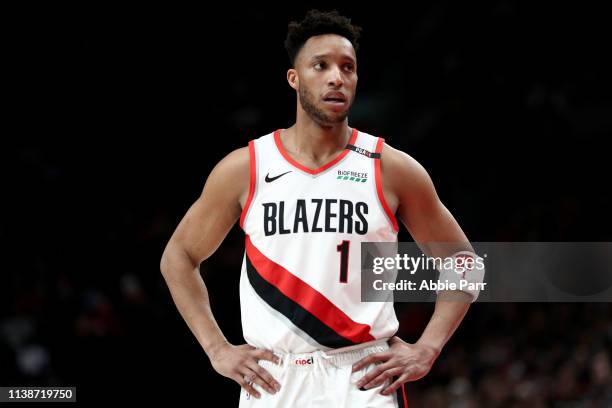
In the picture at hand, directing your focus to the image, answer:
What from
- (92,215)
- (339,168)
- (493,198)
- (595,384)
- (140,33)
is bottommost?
(595,384)

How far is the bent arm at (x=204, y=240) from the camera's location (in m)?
4.65

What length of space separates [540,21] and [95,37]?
6.04m

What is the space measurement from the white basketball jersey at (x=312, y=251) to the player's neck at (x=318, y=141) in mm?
74

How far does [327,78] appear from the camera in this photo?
178 inches

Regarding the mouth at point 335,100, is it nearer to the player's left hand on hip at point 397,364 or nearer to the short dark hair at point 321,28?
the short dark hair at point 321,28

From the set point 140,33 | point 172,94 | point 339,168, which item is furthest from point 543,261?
point 339,168

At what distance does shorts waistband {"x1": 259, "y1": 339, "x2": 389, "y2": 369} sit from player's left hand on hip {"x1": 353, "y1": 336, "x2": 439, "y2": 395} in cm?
5

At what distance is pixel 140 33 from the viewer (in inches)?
427

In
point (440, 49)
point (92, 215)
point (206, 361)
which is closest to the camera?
point (206, 361)

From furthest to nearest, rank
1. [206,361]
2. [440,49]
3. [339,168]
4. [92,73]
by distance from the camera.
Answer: [440,49] → [92,73] → [206,361] → [339,168]

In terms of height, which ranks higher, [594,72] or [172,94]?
[594,72]

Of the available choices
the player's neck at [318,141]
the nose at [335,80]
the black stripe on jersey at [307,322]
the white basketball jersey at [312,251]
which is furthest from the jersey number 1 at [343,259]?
the nose at [335,80]

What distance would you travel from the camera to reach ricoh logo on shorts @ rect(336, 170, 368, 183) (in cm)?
454

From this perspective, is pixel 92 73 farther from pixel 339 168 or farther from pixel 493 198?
pixel 339 168
